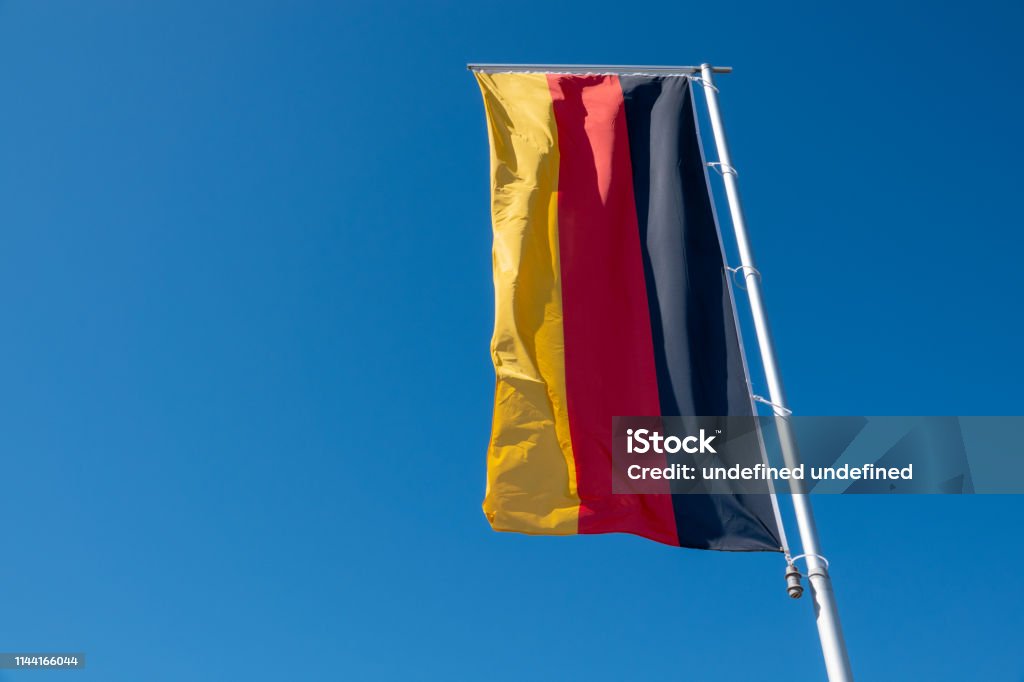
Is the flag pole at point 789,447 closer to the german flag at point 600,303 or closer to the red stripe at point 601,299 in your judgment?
the german flag at point 600,303

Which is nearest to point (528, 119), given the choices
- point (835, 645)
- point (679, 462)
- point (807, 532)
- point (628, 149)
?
point (628, 149)

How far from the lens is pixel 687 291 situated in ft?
27.2

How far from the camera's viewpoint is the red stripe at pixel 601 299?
7469 millimetres

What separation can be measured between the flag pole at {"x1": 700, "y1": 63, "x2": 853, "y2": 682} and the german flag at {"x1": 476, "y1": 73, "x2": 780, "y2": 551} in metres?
0.22

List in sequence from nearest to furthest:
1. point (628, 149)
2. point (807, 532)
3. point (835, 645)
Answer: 1. point (835, 645)
2. point (807, 532)
3. point (628, 149)

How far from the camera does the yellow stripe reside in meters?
7.45

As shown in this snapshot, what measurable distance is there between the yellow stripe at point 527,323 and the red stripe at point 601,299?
0.11m

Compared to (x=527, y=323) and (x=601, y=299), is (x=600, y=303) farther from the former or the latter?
(x=527, y=323)

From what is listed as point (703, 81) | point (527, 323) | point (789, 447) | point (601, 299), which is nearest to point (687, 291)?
point (601, 299)

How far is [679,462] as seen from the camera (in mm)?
7551

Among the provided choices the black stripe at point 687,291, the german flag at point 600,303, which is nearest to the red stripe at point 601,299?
the german flag at point 600,303

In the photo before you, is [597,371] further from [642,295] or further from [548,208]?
[548,208]

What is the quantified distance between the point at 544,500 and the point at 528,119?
14.0ft

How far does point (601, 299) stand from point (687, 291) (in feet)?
2.63
